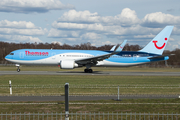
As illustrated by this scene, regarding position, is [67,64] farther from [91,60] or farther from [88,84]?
[88,84]

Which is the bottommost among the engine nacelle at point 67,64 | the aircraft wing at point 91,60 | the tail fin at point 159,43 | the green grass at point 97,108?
the green grass at point 97,108

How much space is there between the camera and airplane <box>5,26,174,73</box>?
129 ft

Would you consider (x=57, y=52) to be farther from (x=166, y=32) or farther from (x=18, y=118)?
(x=18, y=118)

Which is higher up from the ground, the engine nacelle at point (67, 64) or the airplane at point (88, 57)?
the airplane at point (88, 57)

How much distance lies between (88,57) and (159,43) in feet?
50.2

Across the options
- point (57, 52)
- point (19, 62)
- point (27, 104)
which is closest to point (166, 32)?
point (57, 52)

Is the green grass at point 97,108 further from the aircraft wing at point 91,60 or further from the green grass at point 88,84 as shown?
the aircraft wing at point 91,60

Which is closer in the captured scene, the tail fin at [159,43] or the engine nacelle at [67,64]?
the engine nacelle at [67,64]

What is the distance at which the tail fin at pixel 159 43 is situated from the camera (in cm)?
4459

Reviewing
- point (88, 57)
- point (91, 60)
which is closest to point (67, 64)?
point (91, 60)

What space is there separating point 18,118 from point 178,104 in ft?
29.7

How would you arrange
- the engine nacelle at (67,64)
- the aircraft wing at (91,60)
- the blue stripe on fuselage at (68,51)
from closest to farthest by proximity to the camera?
1. the engine nacelle at (67,64)
2. the aircraft wing at (91,60)
3. the blue stripe on fuselage at (68,51)

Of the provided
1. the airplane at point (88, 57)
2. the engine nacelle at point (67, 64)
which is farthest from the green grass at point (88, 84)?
the airplane at point (88, 57)

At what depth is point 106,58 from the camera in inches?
1578
